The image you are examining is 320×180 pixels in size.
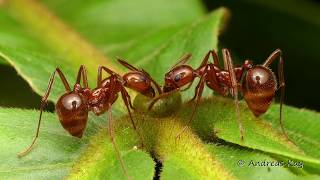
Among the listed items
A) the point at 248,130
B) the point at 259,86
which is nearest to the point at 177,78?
the point at 259,86

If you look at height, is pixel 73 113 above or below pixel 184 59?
below

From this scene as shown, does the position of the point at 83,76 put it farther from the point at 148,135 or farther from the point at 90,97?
the point at 148,135

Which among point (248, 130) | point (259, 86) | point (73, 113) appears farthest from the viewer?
point (259, 86)

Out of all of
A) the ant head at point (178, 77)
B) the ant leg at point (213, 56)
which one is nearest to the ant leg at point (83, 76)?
the ant head at point (178, 77)

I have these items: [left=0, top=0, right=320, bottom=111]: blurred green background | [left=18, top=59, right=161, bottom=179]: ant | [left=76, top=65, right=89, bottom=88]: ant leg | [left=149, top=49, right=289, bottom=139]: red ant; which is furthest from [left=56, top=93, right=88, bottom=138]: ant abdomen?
[left=0, top=0, right=320, bottom=111]: blurred green background

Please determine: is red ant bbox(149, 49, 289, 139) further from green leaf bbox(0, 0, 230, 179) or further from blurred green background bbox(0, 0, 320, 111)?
blurred green background bbox(0, 0, 320, 111)

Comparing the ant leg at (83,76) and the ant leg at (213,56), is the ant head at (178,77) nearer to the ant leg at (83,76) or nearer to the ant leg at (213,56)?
the ant leg at (213,56)

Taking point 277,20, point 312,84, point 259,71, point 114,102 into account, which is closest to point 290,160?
point 259,71
